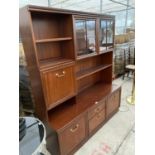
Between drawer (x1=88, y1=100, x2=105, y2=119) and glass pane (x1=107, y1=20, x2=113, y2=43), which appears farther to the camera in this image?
glass pane (x1=107, y1=20, x2=113, y2=43)

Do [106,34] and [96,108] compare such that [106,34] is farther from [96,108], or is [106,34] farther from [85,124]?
[85,124]

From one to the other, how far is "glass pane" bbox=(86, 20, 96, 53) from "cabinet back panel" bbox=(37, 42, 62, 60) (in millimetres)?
436

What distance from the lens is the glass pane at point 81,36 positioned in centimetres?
185

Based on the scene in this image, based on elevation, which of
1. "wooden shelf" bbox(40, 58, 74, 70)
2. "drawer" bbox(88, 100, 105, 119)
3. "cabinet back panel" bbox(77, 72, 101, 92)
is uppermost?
"wooden shelf" bbox(40, 58, 74, 70)

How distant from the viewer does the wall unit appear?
5.12 feet

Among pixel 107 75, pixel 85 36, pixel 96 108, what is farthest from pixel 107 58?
pixel 96 108

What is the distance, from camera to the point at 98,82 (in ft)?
9.73

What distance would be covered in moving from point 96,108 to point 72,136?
1.80 feet

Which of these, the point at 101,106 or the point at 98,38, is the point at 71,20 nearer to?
the point at 98,38

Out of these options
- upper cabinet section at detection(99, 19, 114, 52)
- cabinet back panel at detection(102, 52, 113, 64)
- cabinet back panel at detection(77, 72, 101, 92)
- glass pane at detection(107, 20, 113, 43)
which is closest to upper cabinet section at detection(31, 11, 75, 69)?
upper cabinet section at detection(99, 19, 114, 52)

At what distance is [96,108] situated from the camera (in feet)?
7.10

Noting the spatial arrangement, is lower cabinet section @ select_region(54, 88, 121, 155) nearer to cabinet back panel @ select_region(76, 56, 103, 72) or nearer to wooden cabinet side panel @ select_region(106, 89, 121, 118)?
wooden cabinet side panel @ select_region(106, 89, 121, 118)

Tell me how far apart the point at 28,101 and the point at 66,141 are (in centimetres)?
102

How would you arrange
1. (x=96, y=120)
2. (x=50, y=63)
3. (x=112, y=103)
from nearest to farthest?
1. (x=50, y=63)
2. (x=96, y=120)
3. (x=112, y=103)
